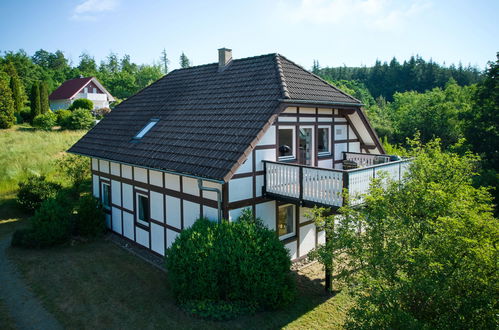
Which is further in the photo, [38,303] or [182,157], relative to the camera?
[182,157]

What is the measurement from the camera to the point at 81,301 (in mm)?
10141

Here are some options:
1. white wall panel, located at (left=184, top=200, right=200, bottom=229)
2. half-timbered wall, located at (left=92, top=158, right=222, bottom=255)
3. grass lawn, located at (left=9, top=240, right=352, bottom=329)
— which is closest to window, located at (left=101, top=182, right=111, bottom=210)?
half-timbered wall, located at (left=92, top=158, right=222, bottom=255)

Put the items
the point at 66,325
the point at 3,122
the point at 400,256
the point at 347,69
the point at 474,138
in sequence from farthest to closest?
the point at 347,69, the point at 3,122, the point at 474,138, the point at 66,325, the point at 400,256

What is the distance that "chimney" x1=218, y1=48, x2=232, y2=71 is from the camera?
15.6m

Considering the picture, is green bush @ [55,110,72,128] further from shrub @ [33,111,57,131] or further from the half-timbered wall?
the half-timbered wall

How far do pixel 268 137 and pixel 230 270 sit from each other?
4.18 m

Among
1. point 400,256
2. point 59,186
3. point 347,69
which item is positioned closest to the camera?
point 400,256

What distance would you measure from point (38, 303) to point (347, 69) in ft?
390

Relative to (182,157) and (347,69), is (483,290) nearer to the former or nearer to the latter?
(182,157)

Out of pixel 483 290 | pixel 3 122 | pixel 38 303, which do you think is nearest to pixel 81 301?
pixel 38 303

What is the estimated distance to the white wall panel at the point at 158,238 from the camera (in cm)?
1274

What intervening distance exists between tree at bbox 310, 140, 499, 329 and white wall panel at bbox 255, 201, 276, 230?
340 centimetres

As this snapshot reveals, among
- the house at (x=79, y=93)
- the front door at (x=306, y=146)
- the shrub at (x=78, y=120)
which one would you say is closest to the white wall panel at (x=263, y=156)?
the front door at (x=306, y=146)

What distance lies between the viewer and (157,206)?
12.9 meters
